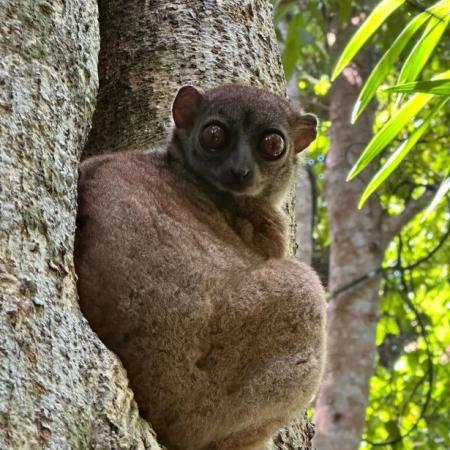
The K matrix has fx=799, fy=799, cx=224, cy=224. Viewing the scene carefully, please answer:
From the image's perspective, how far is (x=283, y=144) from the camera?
350 cm

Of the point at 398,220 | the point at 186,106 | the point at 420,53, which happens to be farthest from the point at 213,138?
the point at 398,220

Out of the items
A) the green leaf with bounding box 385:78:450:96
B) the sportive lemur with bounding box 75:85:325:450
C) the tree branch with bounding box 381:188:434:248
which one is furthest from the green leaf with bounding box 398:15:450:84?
the tree branch with bounding box 381:188:434:248

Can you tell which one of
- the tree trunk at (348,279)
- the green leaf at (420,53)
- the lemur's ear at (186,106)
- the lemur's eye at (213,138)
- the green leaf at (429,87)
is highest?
the green leaf at (420,53)

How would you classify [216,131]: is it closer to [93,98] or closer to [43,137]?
[93,98]

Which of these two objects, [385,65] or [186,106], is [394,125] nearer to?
[385,65]

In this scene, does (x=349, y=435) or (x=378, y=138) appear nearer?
(x=378, y=138)

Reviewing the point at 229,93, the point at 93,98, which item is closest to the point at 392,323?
the point at 229,93

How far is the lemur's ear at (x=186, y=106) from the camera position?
10.9 feet

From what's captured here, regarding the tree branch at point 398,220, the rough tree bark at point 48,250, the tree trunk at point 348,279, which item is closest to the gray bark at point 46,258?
the rough tree bark at point 48,250

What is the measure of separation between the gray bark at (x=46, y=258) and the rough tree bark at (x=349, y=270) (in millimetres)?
4045

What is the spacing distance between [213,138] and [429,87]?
965 millimetres

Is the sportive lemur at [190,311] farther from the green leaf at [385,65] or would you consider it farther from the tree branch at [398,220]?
the tree branch at [398,220]

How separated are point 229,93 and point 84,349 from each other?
1814 mm

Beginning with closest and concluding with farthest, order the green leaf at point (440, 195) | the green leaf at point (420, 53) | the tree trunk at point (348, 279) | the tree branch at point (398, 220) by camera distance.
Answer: the green leaf at point (440, 195), the green leaf at point (420, 53), the tree trunk at point (348, 279), the tree branch at point (398, 220)
